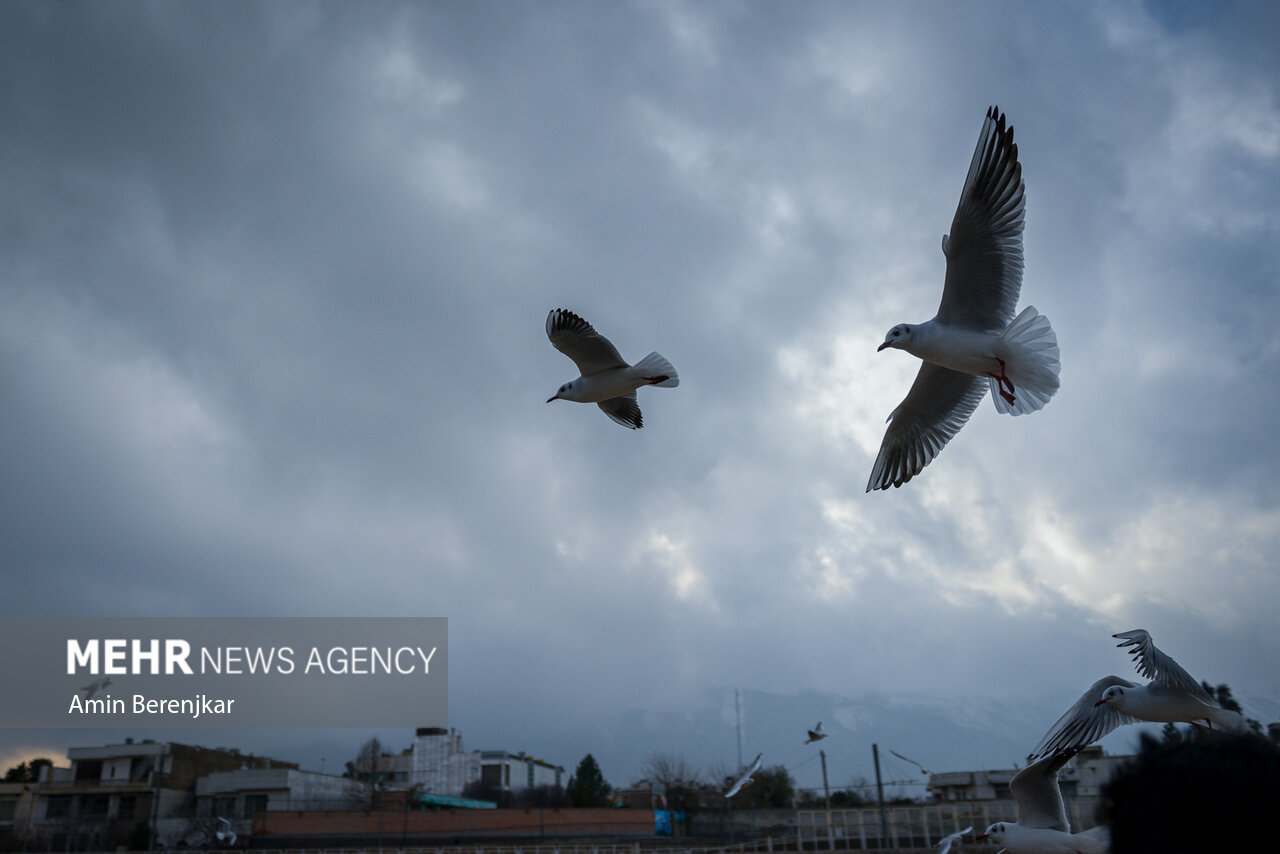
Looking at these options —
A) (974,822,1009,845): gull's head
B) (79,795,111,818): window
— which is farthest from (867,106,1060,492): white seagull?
(79,795,111,818): window

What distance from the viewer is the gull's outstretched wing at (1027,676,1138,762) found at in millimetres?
5785

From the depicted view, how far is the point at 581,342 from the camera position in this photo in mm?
10383

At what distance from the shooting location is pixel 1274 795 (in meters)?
1.18

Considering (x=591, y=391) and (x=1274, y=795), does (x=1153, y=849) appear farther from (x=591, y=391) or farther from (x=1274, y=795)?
(x=591, y=391)

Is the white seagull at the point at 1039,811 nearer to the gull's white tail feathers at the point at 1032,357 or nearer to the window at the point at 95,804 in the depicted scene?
the gull's white tail feathers at the point at 1032,357

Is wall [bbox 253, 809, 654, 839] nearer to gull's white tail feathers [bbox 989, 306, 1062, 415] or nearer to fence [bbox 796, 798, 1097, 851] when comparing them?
fence [bbox 796, 798, 1097, 851]

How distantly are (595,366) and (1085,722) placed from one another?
20.5ft

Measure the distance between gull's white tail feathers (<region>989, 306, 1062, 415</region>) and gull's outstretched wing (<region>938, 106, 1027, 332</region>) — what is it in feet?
0.82

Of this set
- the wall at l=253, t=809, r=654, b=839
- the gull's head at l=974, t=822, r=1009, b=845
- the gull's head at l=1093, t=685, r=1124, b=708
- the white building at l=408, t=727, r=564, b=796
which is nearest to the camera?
the gull's head at l=974, t=822, r=1009, b=845

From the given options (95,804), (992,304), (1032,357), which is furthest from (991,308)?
(95,804)

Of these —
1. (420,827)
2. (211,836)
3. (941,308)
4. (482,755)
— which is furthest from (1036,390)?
(482,755)

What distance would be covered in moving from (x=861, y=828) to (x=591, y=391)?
27730 millimetres

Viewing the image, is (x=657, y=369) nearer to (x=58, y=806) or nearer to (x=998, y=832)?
(x=998, y=832)

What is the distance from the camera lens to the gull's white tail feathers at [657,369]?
9844mm
